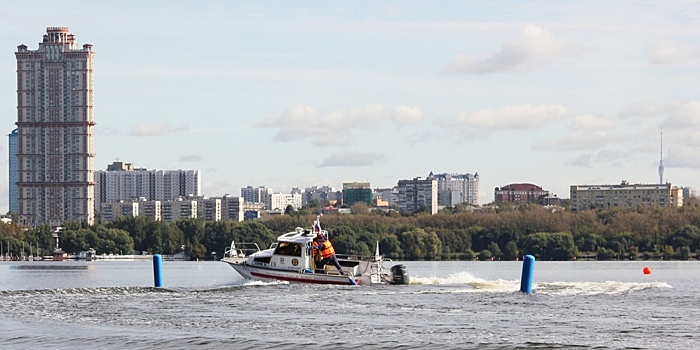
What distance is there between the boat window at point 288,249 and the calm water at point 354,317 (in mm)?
3617

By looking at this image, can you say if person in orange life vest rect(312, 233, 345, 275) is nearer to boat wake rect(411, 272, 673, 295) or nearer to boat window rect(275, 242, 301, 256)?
boat window rect(275, 242, 301, 256)

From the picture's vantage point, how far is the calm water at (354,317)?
46031 millimetres

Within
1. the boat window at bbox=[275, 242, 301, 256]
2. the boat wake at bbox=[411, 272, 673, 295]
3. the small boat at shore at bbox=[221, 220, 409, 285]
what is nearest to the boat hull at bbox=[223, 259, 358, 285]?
the small boat at shore at bbox=[221, 220, 409, 285]

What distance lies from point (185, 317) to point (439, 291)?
65.7 ft

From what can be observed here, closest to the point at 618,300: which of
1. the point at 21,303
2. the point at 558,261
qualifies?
the point at 21,303

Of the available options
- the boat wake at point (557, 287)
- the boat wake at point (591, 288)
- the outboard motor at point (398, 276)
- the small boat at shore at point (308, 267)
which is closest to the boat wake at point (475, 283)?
the boat wake at point (557, 287)

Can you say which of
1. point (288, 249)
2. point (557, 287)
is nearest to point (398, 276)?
point (288, 249)

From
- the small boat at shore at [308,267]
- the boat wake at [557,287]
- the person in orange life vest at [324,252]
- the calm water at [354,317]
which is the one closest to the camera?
the calm water at [354,317]

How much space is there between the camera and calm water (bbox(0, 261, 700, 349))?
46031 mm

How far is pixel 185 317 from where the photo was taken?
54969 mm

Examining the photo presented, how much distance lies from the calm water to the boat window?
142 inches

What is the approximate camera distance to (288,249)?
7856 cm

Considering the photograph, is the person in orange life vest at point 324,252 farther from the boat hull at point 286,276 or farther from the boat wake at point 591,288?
the boat wake at point 591,288

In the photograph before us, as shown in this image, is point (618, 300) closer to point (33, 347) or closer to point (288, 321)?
point (288, 321)
